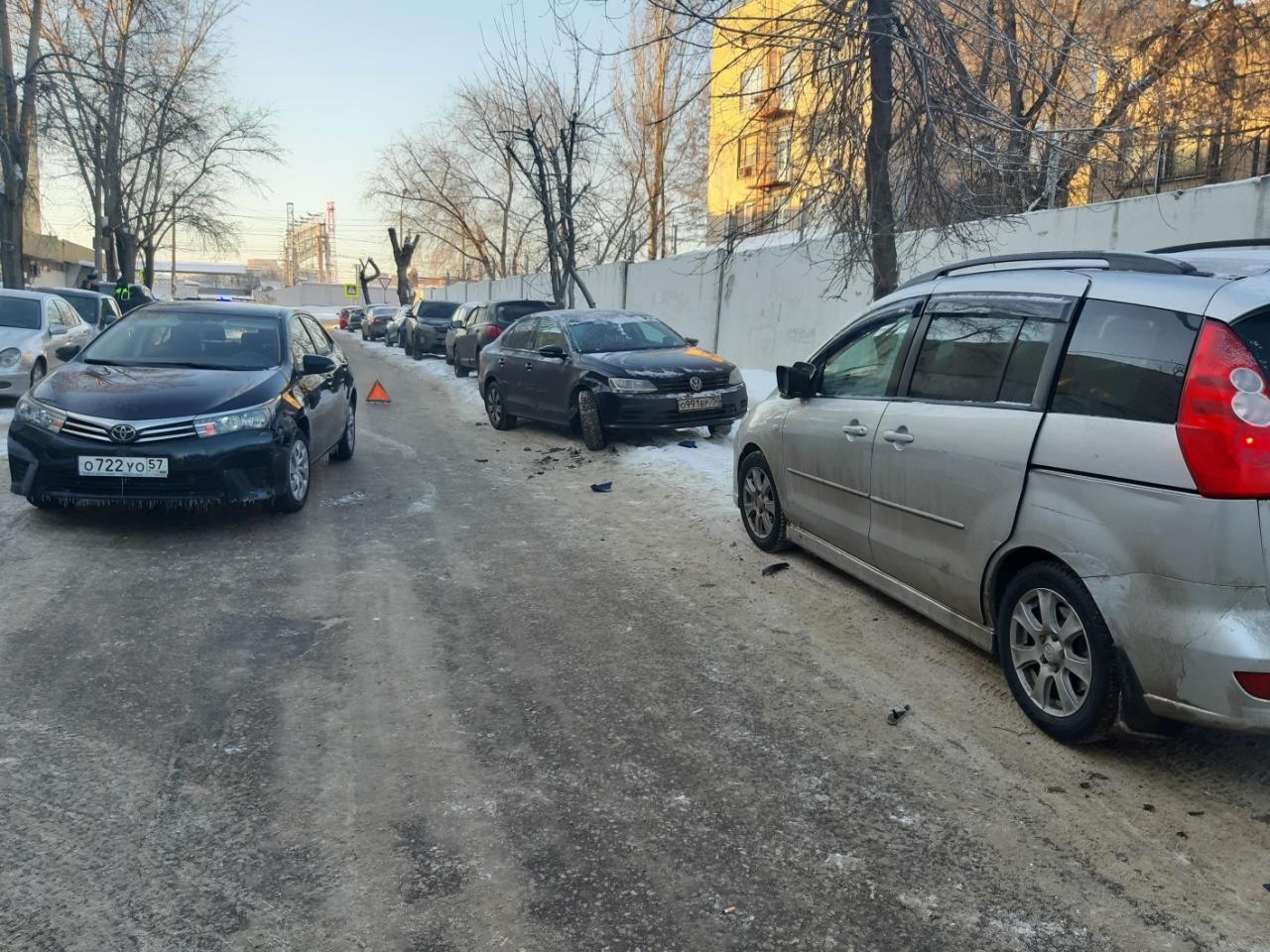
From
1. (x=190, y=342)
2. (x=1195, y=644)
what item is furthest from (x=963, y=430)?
(x=190, y=342)

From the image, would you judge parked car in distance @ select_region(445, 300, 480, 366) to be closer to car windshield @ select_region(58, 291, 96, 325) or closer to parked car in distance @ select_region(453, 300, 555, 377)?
parked car in distance @ select_region(453, 300, 555, 377)

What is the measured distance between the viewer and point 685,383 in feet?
33.8

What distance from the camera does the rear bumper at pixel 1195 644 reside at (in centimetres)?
298

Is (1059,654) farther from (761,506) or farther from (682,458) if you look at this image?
(682,458)

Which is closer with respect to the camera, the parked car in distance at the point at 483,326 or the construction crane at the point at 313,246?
the parked car in distance at the point at 483,326

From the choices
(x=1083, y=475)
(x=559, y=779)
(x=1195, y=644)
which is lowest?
(x=559, y=779)

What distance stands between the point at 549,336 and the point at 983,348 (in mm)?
8170

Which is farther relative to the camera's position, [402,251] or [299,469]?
[402,251]

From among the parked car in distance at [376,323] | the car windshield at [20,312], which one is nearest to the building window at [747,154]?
the car windshield at [20,312]

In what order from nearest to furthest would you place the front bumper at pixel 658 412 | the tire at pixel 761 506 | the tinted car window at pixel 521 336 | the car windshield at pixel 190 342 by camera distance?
the tire at pixel 761 506
the car windshield at pixel 190 342
the front bumper at pixel 658 412
the tinted car window at pixel 521 336

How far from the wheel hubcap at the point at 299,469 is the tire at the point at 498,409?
17.6 ft

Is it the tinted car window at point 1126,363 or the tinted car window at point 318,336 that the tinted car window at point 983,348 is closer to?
the tinted car window at point 1126,363

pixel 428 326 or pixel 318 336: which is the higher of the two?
pixel 428 326

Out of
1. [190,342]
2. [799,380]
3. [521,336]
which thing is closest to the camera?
[799,380]
